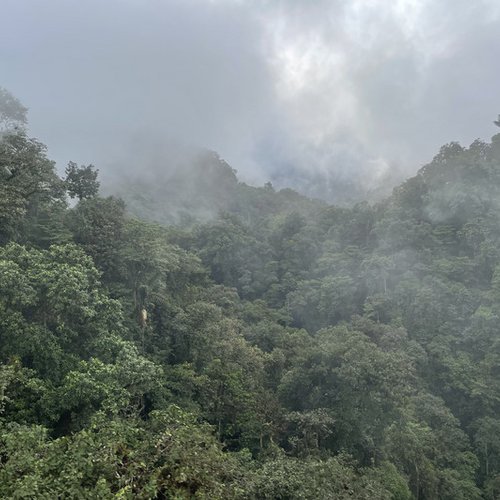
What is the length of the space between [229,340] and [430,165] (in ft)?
120

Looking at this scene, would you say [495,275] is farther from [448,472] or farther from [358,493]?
[358,493]

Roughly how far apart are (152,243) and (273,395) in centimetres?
1022

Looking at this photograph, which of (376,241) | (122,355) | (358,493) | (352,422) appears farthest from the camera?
(376,241)

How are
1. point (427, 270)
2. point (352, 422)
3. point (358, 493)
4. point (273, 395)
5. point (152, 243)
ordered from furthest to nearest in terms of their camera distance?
point (427, 270) < point (152, 243) < point (273, 395) < point (352, 422) < point (358, 493)

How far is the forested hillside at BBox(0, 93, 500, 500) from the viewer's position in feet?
35.7

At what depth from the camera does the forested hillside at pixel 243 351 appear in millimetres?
10891

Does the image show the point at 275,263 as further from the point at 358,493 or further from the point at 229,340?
the point at 358,493

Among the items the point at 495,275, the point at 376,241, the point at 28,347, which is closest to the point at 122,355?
the point at 28,347

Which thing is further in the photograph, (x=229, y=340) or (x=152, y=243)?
(x=152, y=243)

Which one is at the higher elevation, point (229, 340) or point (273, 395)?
point (229, 340)

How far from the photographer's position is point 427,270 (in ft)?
130

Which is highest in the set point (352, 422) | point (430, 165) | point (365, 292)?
point (430, 165)

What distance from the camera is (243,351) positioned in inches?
921

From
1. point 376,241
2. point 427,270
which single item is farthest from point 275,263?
point 427,270
